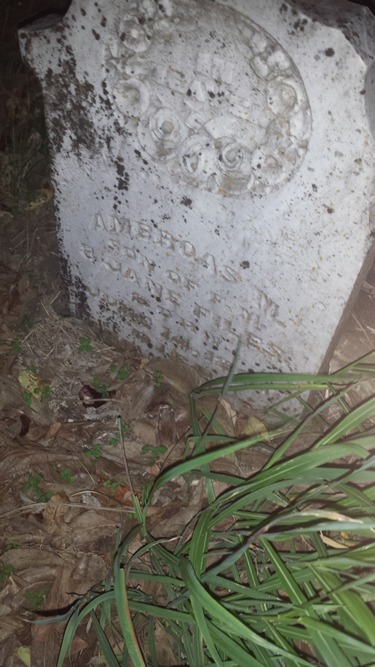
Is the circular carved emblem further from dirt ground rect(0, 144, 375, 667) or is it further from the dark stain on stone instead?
dirt ground rect(0, 144, 375, 667)

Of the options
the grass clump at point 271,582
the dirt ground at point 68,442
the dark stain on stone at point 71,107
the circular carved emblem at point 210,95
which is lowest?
the dirt ground at point 68,442

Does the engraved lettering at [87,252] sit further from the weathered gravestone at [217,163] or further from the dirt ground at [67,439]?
the dirt ground at [67,439]

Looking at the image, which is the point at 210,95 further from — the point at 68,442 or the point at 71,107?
the point at 68,442

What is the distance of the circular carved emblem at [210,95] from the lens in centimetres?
145

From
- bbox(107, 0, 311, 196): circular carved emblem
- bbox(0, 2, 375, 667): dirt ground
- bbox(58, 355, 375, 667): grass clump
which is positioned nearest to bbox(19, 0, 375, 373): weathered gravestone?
bbox(107, 0, 311, 196): circular carved emblem

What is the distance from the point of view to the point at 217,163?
168 cm

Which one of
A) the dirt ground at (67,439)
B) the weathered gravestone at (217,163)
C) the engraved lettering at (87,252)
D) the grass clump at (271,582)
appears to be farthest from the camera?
the engraved lettering at (87,252)

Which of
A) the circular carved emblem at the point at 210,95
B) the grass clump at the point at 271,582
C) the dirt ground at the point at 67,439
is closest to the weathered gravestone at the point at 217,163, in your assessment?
the circular carved emblem at the point at 210,95

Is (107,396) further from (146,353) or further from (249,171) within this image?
(249,171)

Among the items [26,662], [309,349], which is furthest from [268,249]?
[26,662]

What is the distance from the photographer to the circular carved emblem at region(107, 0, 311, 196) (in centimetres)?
145

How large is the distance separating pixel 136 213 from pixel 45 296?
2.27ft

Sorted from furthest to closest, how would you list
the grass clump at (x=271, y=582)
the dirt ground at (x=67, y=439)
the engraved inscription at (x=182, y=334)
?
the engraved inscription at (x=182, y=334) < the dirt ground at (x=67, y=439) < the grass clump at (x=271, y=582)

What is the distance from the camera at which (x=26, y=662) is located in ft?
5.29
